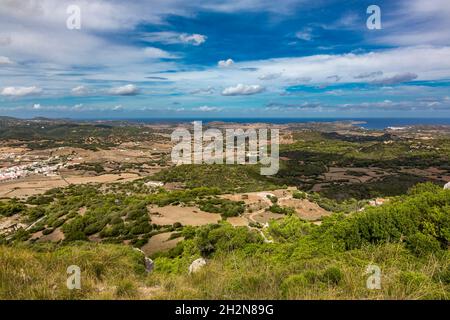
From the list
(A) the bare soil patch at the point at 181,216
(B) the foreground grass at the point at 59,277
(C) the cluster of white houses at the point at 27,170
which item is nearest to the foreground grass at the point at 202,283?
(B) the foreground grass at the point at 59,277

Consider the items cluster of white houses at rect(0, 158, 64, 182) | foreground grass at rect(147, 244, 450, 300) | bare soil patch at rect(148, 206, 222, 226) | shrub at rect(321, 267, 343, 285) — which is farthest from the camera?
cluster of white houses at rect(0, 158, 64, 182)

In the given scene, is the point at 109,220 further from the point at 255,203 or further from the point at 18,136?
the point at 18,136

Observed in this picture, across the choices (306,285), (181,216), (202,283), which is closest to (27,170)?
(181,216)

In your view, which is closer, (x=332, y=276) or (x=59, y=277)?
(x=59, y=277)

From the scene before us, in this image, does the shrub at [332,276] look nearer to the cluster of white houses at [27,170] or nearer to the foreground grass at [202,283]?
the foreground grass at [202,283]

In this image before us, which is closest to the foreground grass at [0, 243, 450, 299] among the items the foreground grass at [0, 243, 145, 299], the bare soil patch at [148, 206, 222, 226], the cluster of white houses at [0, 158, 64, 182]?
the foreground grass at [0, 243, 145, 299]

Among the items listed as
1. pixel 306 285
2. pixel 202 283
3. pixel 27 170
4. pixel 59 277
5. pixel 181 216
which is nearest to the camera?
pixel 306 285

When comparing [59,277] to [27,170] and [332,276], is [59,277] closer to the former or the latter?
[332,276]

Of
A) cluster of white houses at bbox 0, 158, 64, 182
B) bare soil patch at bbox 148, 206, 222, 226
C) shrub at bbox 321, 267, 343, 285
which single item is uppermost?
shrub at bbox 321, 267, 343, 285

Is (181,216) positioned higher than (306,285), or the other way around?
(306,285)

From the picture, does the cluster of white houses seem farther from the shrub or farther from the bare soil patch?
the shrub
